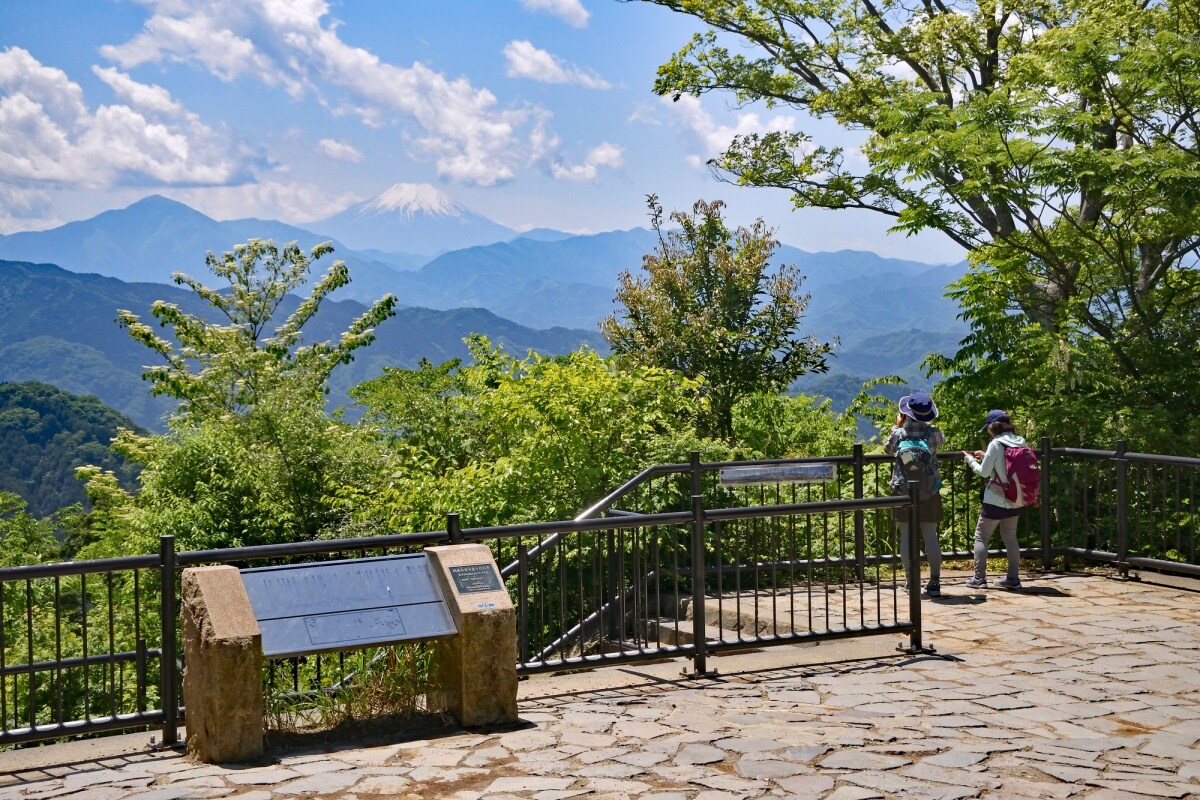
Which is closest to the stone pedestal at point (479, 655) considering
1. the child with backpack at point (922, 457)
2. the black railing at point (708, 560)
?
the black railing at point (708, 560)

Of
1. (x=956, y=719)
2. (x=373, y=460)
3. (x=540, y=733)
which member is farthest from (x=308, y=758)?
(x=373, y=460)

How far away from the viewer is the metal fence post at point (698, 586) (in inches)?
337

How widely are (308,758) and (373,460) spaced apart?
570 inches

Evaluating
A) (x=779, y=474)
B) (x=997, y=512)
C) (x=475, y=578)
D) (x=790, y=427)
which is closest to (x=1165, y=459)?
(x=997, y=512)

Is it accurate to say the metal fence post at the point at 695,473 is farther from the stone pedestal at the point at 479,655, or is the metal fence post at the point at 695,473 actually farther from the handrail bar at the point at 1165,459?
the handrail bar at the point at 1165,459

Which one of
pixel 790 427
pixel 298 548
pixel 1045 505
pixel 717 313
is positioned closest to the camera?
pixel 298 548

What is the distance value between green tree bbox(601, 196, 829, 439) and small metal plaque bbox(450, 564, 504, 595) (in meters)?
17.0

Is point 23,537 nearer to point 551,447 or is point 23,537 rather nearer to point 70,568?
point 551,447

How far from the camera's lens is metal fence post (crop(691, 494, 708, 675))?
28.1 ft

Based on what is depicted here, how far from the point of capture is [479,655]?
23.6 ft

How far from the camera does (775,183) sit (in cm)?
2530

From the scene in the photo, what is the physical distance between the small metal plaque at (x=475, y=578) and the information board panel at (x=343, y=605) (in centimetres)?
15

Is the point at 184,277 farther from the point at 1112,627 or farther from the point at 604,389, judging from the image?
the point at 1112,627

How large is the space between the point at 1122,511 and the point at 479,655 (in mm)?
7936
